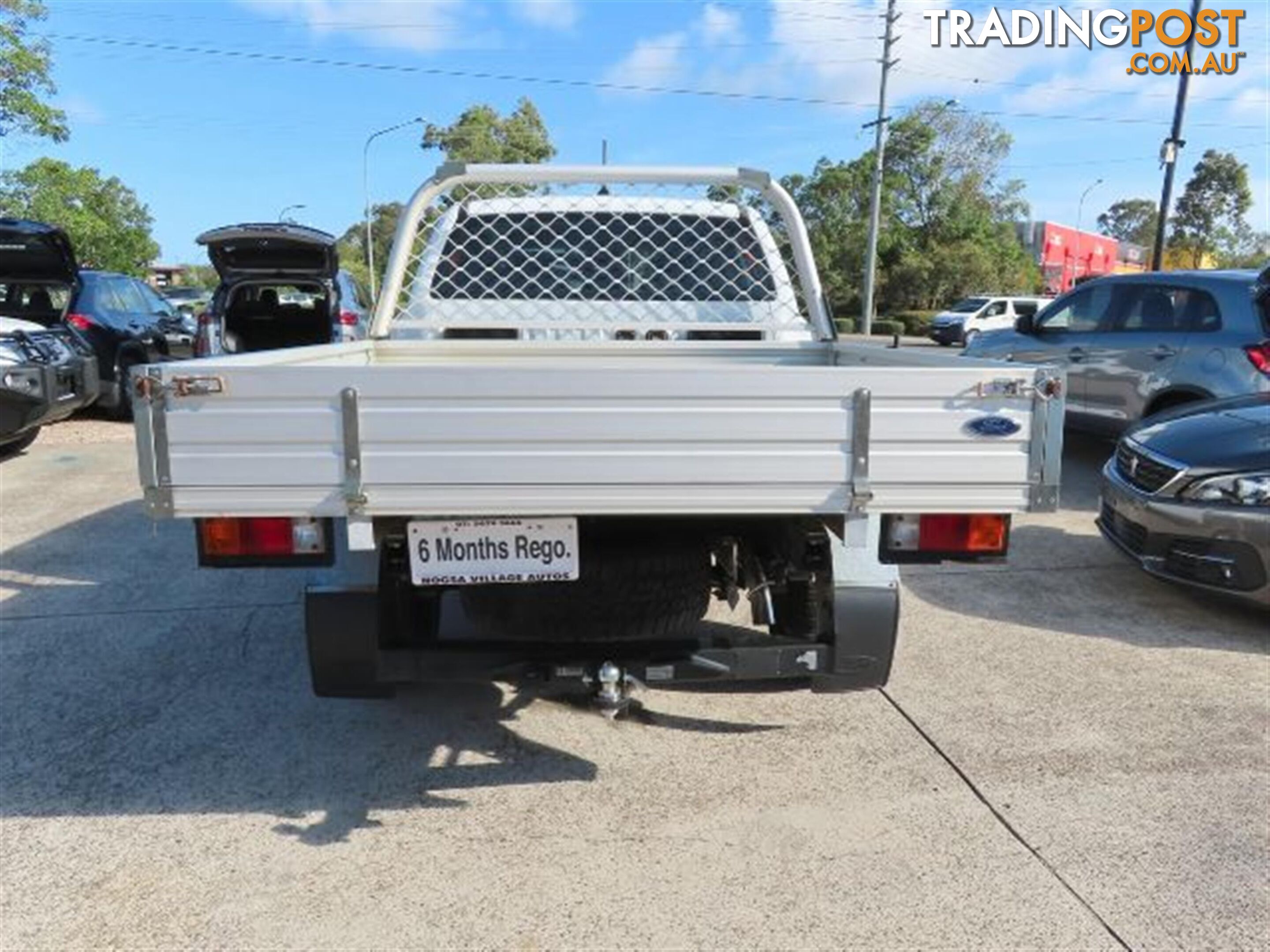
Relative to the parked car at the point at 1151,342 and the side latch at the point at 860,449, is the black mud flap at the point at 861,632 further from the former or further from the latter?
the parked car at the point at 1151,342

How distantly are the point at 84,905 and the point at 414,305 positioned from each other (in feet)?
9.22

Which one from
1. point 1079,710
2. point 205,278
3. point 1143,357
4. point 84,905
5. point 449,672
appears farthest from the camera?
point 205,278

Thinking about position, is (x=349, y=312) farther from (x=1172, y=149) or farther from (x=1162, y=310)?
(x=1172, y=149)

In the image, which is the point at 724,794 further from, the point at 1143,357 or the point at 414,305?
the point at 1143,357

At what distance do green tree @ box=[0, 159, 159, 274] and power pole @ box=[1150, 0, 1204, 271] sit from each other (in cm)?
2379

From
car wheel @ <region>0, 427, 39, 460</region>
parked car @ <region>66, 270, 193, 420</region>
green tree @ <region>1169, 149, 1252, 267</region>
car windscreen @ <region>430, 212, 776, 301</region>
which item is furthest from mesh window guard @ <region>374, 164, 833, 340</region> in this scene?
green tree @ <region>1169, 149, 1252, 267</region>

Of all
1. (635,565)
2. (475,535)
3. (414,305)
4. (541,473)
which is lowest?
(635,565)

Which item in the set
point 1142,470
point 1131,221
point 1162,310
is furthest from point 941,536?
point 1131,221

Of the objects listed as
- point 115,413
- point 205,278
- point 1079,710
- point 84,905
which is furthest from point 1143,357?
point 205,278

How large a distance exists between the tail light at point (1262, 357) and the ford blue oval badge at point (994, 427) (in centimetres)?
554

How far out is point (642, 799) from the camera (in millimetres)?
3148

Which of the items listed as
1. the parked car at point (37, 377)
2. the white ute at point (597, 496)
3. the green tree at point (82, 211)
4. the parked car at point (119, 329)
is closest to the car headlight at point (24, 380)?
the parked car at point (37, 377)

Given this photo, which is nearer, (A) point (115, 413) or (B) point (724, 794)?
(B) point (724, 794)

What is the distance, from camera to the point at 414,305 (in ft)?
14.8
